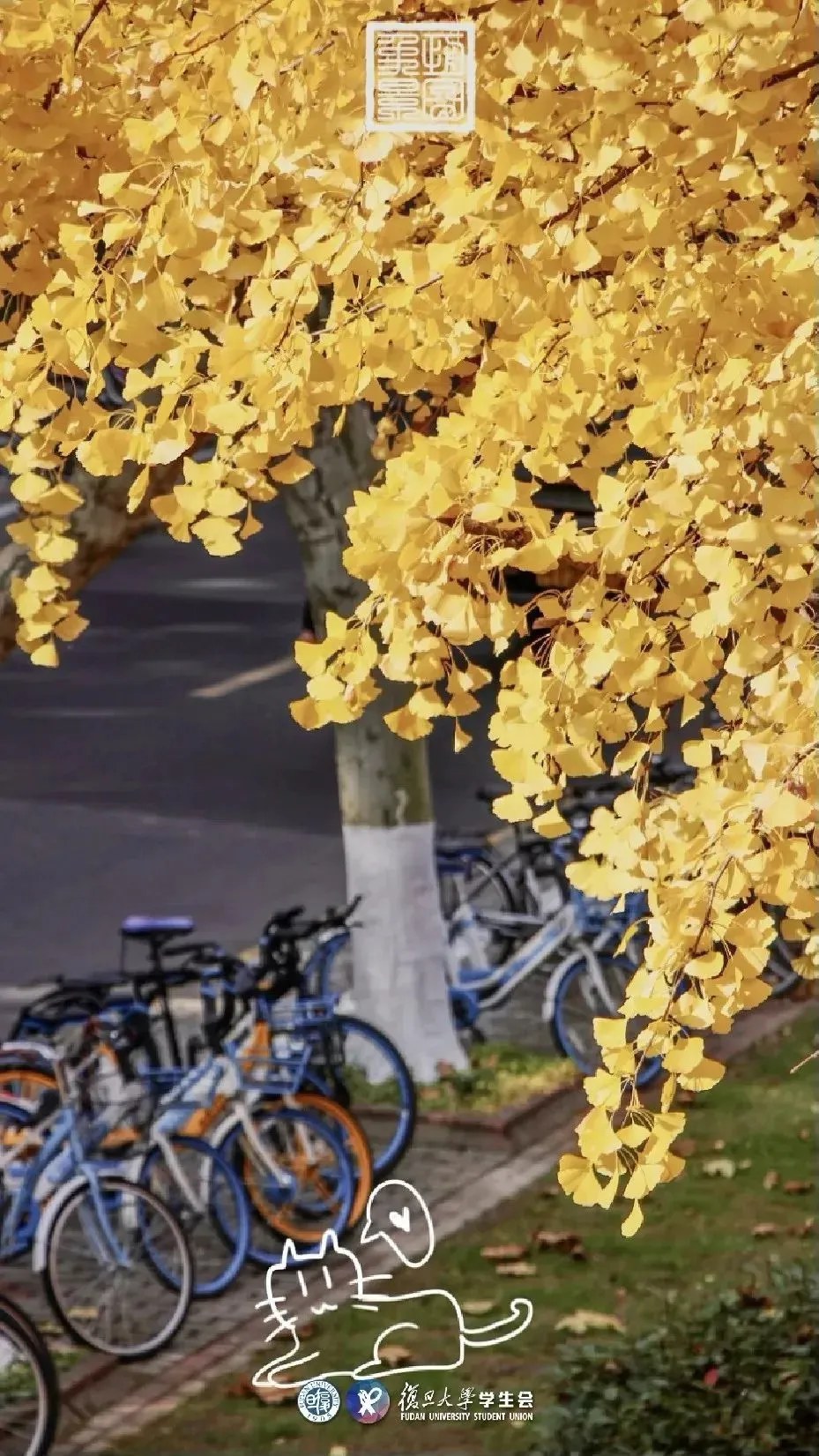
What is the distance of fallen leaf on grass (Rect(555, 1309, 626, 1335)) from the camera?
6.49 metres

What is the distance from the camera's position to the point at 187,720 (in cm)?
1570

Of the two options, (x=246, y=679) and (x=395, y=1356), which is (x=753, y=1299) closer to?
(x=395, y=1356)

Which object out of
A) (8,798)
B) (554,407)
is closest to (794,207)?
(554,407)

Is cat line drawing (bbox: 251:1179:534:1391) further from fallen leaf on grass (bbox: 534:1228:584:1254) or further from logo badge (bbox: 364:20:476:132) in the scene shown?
logo badge (bbox: 364:20:476:132)

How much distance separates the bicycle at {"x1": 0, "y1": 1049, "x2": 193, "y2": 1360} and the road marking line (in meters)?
9.81

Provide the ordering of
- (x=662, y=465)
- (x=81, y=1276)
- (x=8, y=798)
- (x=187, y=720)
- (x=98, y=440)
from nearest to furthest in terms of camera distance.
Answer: (x=662, y=465) < (x=98, y=440) < (x=81, y=1276) < (x=8, y=798) < (x=187, y=720)

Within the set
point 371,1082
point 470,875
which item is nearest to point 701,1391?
point 371,1082

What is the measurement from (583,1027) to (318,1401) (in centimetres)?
320

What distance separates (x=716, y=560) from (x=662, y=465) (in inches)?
10.6

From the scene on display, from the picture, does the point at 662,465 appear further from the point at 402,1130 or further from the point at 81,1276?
the point at 402,1130

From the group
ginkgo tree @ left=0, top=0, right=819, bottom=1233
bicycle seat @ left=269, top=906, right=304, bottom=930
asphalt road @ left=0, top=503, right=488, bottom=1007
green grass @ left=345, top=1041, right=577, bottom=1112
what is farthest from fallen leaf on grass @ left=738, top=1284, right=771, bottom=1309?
asphalt road @ left=0, top=503, right=488, bottom=1007

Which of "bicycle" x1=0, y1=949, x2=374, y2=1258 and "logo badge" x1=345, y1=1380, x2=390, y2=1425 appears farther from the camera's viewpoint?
"bicycle" x1=0, y1=949, x2=374, y2=1258

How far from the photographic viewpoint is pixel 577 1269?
6965mm

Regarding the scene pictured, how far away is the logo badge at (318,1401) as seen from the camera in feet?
19.7
